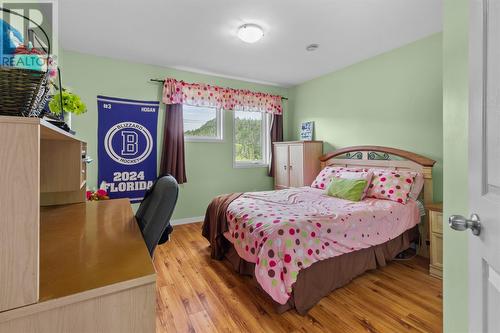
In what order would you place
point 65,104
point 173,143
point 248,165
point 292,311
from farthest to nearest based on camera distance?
point 248,165
point 173,143
point 292,311
point 65,104

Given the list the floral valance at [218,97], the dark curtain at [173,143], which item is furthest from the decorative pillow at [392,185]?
the dark curtain at [173,143]

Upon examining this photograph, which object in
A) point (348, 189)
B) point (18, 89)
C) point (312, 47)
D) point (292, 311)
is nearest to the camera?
point (18, 89)

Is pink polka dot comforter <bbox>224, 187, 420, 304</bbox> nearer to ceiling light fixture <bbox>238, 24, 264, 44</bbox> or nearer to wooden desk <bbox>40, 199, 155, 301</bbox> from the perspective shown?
wooden desk <bbox>40, 199, 155, 301</bbox>

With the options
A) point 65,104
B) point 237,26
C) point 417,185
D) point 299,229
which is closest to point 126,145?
point 65,104

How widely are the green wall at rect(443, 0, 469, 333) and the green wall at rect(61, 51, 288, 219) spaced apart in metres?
3.31

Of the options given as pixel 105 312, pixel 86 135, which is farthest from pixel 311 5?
pixel 86 135

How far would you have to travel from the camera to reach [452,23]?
3.88 ft

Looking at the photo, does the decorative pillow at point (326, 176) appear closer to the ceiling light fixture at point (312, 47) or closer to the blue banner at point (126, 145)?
the ceiling light fixture at point (312, 47)

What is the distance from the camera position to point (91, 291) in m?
0.61

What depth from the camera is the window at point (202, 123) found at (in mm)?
3928

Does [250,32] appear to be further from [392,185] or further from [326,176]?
[392,185]

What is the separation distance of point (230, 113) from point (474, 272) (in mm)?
3847

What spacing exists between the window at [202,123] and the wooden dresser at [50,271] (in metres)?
3.08

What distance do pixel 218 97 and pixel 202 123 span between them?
0.51m
